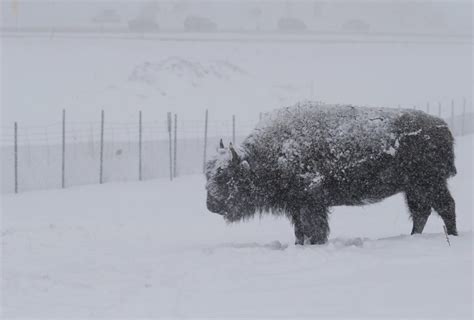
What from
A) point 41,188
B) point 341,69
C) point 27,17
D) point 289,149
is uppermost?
point 27,17

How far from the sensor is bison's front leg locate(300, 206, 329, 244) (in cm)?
880

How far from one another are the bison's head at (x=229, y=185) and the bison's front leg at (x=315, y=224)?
30.0 inches

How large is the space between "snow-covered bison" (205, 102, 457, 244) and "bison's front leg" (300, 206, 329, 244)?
0.04ft

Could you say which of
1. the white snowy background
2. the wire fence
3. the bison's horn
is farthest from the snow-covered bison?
the wire fence

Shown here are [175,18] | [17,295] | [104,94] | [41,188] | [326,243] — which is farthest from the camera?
[175,18]

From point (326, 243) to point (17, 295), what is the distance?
398 centimetres

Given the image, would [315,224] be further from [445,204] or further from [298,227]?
[445,204]

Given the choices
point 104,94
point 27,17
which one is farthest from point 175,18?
point 104,94

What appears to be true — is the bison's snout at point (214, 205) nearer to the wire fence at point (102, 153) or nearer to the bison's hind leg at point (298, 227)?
the bison's hind leg at point (298, 227)

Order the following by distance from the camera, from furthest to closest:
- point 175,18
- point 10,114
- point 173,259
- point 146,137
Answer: point 175,18 < point 10,114 < point 146,137 < point 173,259

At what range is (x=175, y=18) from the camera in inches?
2783

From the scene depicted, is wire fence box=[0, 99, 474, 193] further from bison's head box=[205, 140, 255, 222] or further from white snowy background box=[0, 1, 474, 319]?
bison's head box=[205, 140, 255, 222]

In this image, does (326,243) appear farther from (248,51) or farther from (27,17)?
(27,17)

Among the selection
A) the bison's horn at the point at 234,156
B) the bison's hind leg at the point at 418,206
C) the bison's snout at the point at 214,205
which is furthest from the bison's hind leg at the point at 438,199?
the bison's snout at the point at 214,205
